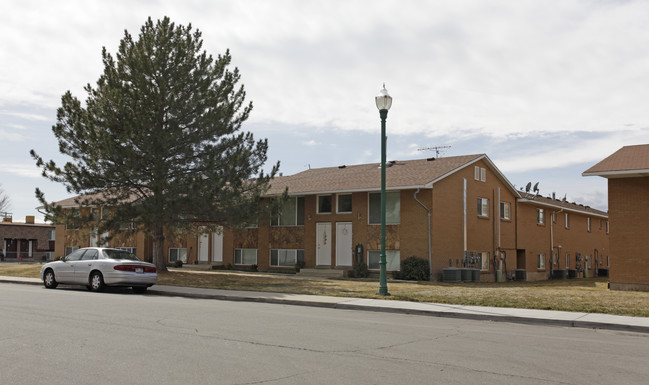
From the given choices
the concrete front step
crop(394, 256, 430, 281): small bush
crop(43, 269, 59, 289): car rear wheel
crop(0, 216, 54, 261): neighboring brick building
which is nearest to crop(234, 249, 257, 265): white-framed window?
the concrete front step

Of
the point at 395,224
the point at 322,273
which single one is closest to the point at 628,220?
the point at 395,224

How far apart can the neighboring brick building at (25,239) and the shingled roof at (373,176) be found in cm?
3540

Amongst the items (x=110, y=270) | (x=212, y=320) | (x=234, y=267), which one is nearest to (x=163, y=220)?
(x=110, y=270)

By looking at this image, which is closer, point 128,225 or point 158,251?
point 128,225

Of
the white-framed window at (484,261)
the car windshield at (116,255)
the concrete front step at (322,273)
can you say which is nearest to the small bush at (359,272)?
the concrete front step at (322,273)

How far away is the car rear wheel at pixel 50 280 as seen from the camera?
2116cm

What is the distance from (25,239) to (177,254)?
31.5m

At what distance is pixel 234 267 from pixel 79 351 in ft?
94.0

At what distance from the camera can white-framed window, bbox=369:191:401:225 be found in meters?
30.6

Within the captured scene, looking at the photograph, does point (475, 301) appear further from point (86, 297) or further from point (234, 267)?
point (234, 267)

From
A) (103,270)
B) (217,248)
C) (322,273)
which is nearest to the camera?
(103,270)

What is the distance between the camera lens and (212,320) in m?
12.0

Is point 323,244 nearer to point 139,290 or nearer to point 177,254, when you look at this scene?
point 177,254

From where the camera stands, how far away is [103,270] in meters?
19.5
